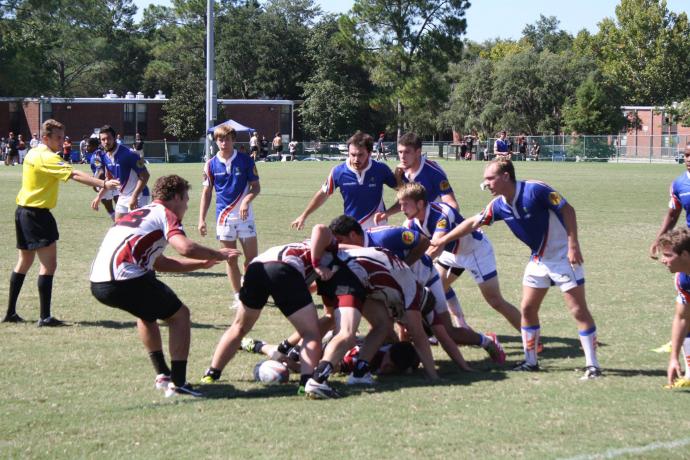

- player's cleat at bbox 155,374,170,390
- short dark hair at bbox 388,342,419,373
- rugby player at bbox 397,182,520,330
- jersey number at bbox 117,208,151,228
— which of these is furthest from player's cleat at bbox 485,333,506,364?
jersey number at bbox 117,208,151,228

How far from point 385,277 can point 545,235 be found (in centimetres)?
137

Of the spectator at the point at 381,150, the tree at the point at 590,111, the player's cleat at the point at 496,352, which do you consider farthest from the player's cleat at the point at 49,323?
the tree at the point at 590,111

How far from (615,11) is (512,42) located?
2712 centimetres

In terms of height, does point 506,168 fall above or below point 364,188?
above

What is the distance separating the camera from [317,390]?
22.3 feet

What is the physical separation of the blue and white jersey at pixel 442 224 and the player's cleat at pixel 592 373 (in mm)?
1729

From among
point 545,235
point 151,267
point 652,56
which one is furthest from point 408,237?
point 652,56

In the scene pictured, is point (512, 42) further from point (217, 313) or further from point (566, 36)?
point (217, 313)

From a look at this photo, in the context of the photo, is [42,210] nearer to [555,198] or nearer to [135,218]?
[135,218]

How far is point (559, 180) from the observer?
121ft

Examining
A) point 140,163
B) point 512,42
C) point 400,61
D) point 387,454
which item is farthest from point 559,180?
point 512,42

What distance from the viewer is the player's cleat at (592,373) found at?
7431 mm

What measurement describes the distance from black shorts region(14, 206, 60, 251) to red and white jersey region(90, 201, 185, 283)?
3.11 metres

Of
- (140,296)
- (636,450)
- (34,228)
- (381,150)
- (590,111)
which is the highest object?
(590,111)
